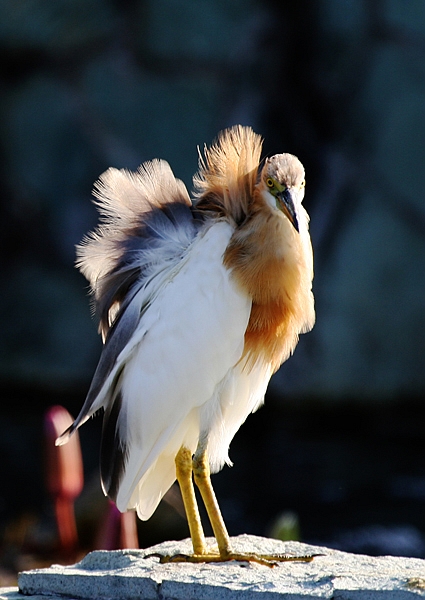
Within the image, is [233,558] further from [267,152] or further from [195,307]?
[267,152]

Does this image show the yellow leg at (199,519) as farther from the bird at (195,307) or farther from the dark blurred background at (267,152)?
the dark blurred background at (267,152)

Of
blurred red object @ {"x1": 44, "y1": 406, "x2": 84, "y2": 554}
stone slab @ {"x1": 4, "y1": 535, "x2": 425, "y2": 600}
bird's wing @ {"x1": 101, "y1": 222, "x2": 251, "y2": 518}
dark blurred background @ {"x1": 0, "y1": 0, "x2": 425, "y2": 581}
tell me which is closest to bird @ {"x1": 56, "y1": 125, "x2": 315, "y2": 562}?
bird's wing @ {"x1": 101, "y1": 222, "x2": 251, "y2": 518}

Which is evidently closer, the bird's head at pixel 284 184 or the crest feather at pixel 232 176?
the bird's head at pixel 284 184

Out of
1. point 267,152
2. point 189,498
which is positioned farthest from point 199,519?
point 267,152

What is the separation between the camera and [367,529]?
3.86 meters

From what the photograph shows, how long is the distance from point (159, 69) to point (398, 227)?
4.84 feet

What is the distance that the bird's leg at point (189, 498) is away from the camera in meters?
2.21

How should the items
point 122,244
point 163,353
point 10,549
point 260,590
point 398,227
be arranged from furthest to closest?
point 398,227 → point 10,549 → point 122,244 → point 163,353 → point 260,590

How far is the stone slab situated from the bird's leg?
0.35 ft

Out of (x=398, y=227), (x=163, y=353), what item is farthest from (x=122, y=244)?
(x=398, y=227)

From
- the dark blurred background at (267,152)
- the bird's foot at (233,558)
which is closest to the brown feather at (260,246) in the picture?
the bird's foot at (233,558)

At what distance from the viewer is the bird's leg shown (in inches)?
87.0

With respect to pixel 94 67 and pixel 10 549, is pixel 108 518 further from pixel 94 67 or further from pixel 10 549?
pixel 94 67

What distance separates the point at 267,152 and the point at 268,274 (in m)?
2.60
